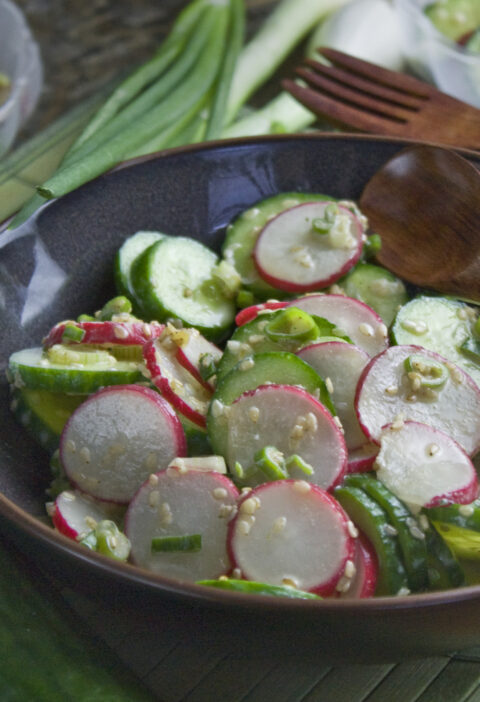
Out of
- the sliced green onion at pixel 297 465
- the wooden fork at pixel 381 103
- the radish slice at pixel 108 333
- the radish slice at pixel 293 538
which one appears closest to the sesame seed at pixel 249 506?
the radish slice at pixel 293 538

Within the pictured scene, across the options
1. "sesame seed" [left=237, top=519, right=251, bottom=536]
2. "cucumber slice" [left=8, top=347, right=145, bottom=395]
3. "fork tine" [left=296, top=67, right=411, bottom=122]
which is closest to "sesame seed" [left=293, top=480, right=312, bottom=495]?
"sesame seed" [left=237, top=519, right=251, bottom=536]

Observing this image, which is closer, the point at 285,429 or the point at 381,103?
the point at 285,429

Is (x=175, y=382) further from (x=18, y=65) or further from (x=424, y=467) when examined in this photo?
(x=18, y=65)

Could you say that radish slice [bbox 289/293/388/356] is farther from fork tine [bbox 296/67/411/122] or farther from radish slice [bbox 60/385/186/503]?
fork tine [bbox 296/67/411/122]

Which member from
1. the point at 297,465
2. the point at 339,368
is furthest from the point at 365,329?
the point at 297,465

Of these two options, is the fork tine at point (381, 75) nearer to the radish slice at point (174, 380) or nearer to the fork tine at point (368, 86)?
the fork tine at point (368, 86)
